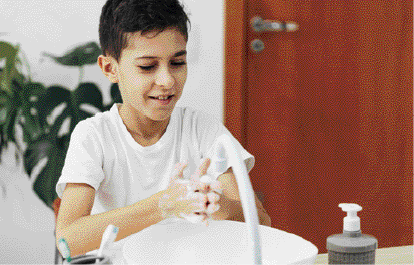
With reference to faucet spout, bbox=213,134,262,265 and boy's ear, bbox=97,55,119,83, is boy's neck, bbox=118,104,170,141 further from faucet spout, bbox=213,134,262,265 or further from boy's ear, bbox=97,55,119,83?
faucet spout, bbox=213,134,262,265

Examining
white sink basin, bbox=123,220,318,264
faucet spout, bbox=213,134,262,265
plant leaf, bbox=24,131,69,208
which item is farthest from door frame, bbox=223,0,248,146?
faucet spout, bbox=213,134,262,265

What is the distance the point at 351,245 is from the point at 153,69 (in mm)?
533

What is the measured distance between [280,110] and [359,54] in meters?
0.43


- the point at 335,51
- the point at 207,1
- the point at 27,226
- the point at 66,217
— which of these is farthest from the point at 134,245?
the point at 335,51

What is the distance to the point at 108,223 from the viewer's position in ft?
3.05

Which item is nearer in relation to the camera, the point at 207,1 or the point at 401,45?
the point at 207,1

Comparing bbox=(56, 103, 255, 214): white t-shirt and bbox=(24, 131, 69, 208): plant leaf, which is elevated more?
bbox=(56, 103, 255, 214): white t-shirt

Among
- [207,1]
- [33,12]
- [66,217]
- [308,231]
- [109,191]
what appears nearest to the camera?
[66,217]

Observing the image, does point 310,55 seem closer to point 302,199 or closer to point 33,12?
point 302,199

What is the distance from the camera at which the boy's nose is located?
99 centimetres

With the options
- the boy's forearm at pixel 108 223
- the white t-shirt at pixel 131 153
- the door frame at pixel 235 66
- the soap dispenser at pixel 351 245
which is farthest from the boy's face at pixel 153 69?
the door frame at pixel 235 66

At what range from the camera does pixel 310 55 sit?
2053mm

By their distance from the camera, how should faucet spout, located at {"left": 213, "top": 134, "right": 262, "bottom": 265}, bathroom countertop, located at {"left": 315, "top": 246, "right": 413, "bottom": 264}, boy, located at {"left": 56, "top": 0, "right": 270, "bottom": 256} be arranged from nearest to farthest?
faucet spout, located at {"left": 213, "top": 134, "right": 262, "bottom": 265} → bathroom countertop, located at {"left": 315, "top": 246, "right": 413, "bottom": 264} → boy, located at {"left": 56, "top": 0, "right": 270, "bottom": 256}

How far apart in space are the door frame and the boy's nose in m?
1.01
